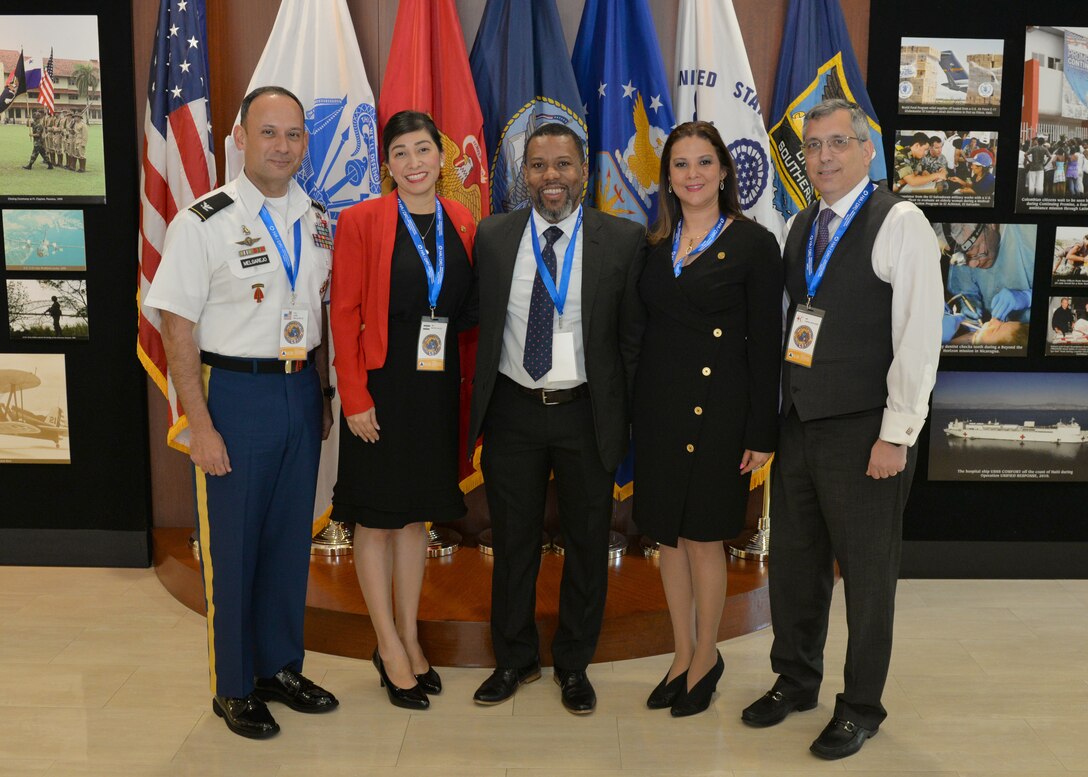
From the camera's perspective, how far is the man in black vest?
Answer: 8.44ft

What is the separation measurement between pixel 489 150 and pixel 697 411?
5.62ft

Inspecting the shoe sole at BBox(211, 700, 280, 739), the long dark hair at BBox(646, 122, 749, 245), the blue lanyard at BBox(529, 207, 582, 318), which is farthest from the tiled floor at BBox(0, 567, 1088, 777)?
the long dark hair at BBox(646, 122, 749, 245)

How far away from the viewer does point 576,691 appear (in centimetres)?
308

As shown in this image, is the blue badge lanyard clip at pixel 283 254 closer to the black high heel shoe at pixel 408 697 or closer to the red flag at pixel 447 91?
the red flag at pixel 447 91

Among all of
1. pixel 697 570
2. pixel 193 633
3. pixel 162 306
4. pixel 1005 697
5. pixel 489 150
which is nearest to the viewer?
pixel 162 306

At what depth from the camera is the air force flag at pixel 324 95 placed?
3809 millimetres

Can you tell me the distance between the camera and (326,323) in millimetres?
3043

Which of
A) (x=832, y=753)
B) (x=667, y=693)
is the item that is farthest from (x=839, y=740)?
(x=667, y=693)

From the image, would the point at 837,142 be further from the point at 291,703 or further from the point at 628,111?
the point at 291,703

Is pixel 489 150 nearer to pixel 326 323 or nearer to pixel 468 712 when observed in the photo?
pixel 326 323

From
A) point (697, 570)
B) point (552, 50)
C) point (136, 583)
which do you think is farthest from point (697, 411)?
point (136, 583)

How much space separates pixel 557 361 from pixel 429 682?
1.17m

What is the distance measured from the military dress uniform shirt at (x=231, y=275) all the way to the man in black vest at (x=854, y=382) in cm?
147

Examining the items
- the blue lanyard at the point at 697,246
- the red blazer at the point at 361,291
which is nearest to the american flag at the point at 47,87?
the red blazer at the point at 361,291
